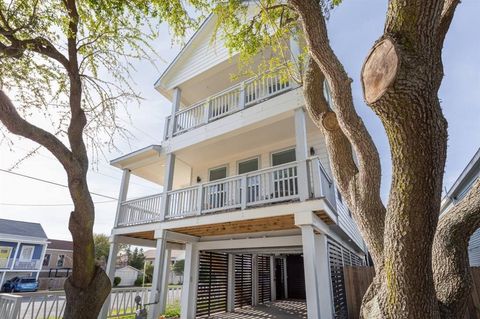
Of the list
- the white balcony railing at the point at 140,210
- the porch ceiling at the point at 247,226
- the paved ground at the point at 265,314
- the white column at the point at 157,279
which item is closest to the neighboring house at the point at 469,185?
the porch ceiling at the point at 247,226

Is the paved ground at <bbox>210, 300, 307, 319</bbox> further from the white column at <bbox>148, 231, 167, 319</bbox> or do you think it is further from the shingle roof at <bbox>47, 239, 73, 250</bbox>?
the shingle roof at <bbox>47, 239, 73, 250</bbox>

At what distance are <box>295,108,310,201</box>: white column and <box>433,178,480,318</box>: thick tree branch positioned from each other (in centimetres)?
389

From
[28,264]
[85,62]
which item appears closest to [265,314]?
[85,62]

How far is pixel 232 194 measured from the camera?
23.9 ft

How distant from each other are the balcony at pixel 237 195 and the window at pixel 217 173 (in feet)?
5.52

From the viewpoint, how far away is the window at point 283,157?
833cm

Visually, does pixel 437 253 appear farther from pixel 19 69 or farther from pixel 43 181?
pixel 43 181

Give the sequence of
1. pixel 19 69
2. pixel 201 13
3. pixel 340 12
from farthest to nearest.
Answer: pixel 201 13, pixel 340 12, pixel 19 69

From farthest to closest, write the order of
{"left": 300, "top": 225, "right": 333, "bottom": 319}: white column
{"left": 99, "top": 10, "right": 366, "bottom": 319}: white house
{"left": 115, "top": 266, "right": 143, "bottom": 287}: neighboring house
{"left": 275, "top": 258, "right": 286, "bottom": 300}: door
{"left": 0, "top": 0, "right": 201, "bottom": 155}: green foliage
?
{"left": 115, "top": 266, "right": 143, "bottom": 287}: neighboring house, {"left": 275, "top": 258, "right": 286, "bottom": 300}: door, {"left": 99, "top": 10, "right": 366, "bottom": 319}: white house, {"left": 300, "top": 225, "right": 333, "bottom": 319}: white column, {"left": 0, "top": 0, "right": 201, "bottom": 155}: green foliage

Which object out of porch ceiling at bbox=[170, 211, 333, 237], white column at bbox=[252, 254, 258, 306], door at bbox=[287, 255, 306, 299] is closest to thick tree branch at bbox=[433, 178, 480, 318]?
porch ceiling at bbox=[170, 211, 333, 237]

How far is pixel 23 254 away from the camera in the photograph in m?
24.2

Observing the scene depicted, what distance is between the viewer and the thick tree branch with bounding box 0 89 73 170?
105 inches

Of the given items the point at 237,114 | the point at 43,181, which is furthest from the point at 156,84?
the point at 43,181

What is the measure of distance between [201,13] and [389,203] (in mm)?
6326
